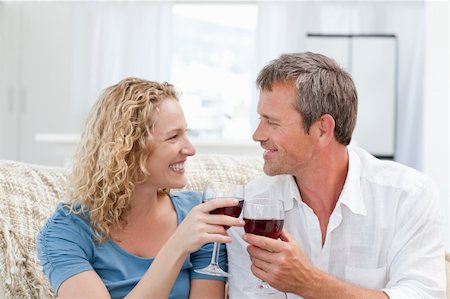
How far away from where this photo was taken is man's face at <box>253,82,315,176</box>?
202 cm

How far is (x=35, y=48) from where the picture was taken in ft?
26.5

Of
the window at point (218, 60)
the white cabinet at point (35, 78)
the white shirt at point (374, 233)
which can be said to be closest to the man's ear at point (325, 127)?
the white shirt at point (374, 233)

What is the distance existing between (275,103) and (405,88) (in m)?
5.65

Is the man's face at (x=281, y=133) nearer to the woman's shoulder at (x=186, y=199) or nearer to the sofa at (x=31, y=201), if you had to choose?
the woman's shoulder at (x=186, y=199)

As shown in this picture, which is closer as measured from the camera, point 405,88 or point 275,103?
point 275,103

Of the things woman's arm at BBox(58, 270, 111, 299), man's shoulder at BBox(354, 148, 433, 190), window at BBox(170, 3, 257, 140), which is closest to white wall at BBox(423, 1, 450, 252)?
man's shoulder at BBox(354, 148, 433, 190)

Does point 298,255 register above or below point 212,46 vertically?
below

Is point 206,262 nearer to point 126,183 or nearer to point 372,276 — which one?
point 126,183

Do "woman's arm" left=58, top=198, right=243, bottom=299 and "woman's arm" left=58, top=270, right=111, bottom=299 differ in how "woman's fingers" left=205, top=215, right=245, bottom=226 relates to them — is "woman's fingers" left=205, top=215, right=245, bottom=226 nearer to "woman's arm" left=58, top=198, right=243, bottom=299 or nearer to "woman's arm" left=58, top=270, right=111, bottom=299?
"woman's arm" left=58, top=198, right=243, bottom=299

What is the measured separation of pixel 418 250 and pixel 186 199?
0.74m

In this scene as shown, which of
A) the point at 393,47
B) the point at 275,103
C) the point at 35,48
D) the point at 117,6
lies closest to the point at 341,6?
the point at 393,47

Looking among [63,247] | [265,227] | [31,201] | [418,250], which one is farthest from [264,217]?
[31,201]

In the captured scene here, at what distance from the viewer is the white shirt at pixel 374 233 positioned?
1.94m

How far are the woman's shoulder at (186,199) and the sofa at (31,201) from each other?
17 cm
